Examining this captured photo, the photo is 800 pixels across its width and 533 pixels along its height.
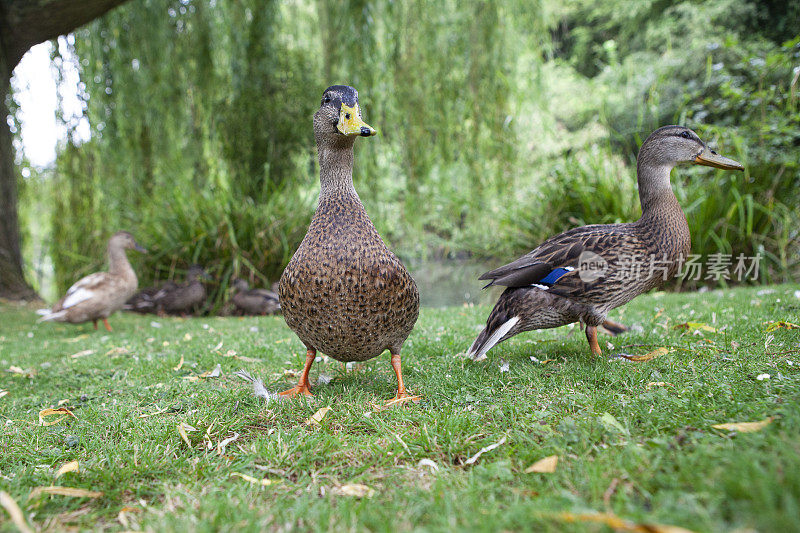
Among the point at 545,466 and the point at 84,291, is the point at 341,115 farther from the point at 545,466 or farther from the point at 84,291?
the point at 84,291

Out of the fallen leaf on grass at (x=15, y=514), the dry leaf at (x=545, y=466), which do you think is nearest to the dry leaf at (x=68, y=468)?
the fallen leaf on grass at (x=15, y=514)

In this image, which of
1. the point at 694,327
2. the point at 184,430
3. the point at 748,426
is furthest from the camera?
the point at 694,327

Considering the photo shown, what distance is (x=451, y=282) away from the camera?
355 inches

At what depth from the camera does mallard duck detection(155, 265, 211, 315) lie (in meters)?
7.16

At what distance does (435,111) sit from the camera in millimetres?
7574

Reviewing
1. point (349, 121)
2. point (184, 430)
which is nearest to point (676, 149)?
point (349, 121)

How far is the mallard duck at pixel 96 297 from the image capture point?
571cm

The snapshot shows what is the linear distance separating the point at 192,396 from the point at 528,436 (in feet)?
6.32

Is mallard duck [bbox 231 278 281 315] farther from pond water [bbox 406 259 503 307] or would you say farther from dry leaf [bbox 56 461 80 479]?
dry leaf [bbox 56 461 80 479]

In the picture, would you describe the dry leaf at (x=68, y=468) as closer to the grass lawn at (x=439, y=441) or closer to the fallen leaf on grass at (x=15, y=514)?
the grass lawn at (x=439, y=441)

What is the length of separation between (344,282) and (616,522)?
1677 mm

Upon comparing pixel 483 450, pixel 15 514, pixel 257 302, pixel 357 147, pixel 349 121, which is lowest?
pixel 257 302

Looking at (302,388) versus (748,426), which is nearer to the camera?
(748,426)

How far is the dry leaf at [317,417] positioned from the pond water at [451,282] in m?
5.44
